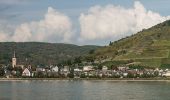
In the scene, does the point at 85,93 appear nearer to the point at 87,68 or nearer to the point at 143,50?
the point at 87,68

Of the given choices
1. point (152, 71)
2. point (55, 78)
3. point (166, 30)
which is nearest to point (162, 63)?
point (152, 71)

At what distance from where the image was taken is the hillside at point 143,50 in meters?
143

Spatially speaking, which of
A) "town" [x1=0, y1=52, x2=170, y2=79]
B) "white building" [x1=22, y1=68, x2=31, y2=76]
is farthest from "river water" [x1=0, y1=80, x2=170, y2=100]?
"white building" [x1=22, y1=68, x2=31, y2=76]

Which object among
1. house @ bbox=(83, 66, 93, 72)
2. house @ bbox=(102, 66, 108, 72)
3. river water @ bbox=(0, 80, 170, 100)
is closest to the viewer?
river water @ bbox=(0, 80, 170, 100)

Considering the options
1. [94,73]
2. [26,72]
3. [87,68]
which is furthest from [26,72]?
[94,73]

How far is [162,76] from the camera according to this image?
131 metres

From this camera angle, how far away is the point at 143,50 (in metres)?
156

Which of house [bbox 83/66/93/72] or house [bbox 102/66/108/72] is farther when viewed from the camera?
house [bbox 83/66/93/72]

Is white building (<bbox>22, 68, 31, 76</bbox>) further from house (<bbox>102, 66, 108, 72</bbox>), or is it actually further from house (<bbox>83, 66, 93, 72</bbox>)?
house (<bbox>102, 66, 108, 72</bbox>)

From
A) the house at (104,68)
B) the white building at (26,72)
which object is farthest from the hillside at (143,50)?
the white building at (26,72)

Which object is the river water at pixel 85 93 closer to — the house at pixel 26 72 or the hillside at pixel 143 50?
the hillside at pixel 143 50

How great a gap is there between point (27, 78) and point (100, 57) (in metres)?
37.8

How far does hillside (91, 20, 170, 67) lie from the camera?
143000mm

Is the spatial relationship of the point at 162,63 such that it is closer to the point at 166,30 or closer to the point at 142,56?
the point at 142,56
